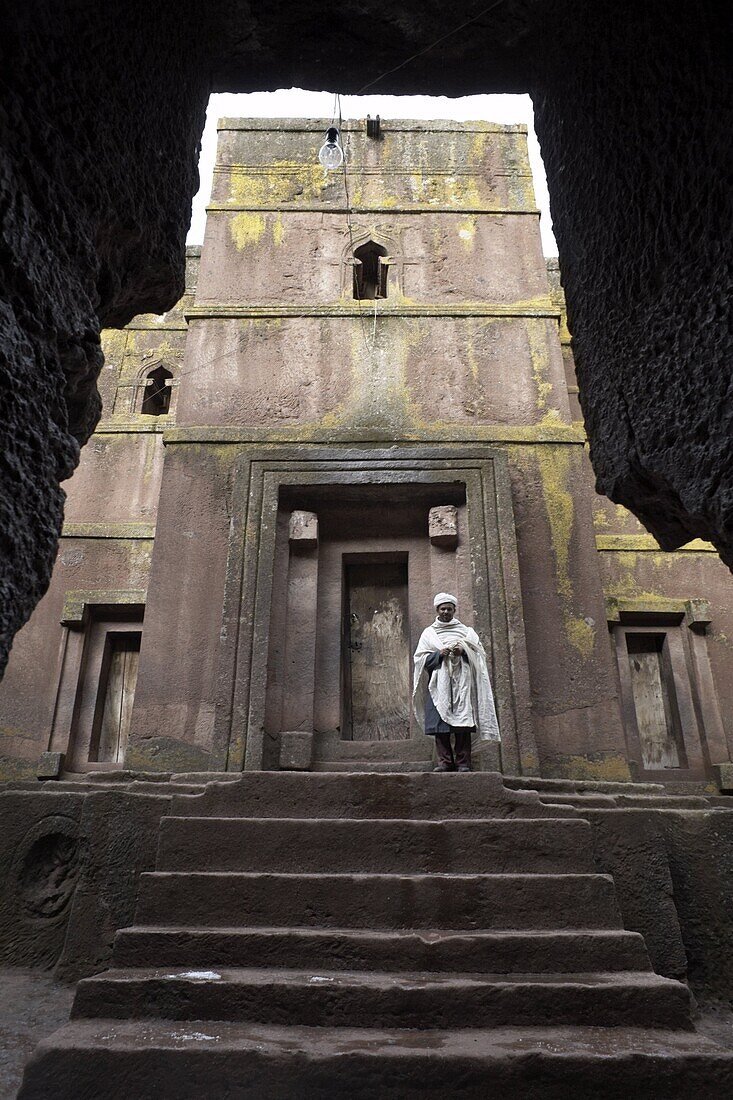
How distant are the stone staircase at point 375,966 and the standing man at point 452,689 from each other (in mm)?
1320

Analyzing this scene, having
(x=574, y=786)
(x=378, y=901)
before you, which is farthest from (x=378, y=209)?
(x=378, y=901)

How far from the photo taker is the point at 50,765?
350 inches

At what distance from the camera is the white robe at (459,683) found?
6125mm

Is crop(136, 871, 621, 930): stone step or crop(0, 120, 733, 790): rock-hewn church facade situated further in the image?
crop(0, 120, 733, 790): rock-hewn church facade

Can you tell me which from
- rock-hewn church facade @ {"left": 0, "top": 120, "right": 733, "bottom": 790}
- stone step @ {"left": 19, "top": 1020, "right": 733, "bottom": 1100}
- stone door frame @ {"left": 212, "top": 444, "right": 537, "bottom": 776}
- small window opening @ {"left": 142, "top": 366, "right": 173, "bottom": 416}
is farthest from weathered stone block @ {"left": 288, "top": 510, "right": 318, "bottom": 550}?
small window opening @ {"left": 142, "top": 366, "right": 173, "bottom": 416}

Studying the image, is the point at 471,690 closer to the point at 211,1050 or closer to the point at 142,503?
the point at 211,1050

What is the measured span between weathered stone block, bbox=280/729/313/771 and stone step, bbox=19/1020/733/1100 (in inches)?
155

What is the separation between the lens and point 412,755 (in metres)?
6.96

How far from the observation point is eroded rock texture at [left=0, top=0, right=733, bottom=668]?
7.16 ft

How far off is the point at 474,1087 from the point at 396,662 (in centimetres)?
527

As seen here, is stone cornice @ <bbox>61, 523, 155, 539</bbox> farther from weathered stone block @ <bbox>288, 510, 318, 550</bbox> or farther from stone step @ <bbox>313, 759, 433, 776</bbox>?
stone step @ <bbox>313, 759, 433, 776</bbox>

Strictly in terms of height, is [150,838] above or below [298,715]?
below

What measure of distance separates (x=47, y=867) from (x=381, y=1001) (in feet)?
8.19

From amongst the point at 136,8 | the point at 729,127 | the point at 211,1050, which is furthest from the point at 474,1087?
the point at 136,8
